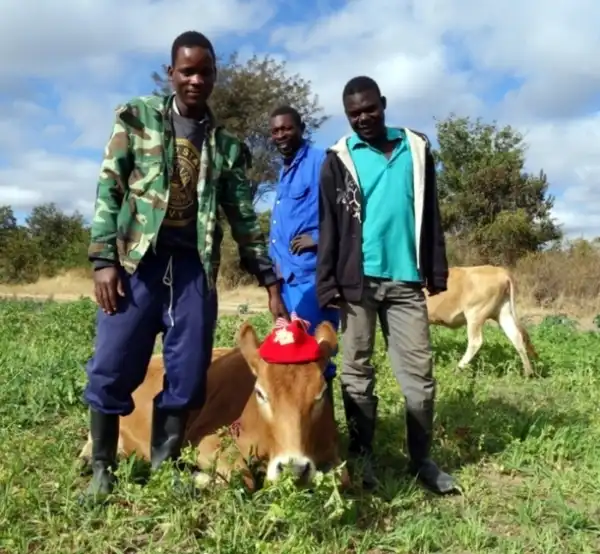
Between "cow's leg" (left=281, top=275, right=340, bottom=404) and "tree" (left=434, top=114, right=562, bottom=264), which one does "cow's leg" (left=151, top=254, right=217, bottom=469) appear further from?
"tree" (left=434, top=114, right=562, bottom=264)

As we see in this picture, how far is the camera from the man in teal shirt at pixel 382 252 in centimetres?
424

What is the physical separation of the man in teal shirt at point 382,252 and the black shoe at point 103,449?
4.26 ft

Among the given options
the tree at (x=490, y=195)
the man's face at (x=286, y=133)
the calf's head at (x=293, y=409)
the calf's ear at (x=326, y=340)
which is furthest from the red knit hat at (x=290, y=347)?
the tree at (x=490, y=195)

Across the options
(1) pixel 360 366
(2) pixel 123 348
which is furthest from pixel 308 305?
(2) pixel 123 348

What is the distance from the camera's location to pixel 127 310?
11.6ft

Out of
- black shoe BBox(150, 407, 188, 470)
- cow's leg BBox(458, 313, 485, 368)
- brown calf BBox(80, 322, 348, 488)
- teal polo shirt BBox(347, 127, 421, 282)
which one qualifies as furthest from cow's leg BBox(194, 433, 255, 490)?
cow's leg BBox(458, 313, 485, 368)

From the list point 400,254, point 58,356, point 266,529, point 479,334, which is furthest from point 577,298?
point 266,529

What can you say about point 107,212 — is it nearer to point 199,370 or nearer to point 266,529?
point 199,370

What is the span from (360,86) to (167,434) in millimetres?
2128

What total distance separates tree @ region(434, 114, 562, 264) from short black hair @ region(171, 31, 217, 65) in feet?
63.9

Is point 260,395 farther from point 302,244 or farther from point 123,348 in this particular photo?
point 302,244

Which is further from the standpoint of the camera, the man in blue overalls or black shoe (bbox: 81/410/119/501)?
the man in blue overalls

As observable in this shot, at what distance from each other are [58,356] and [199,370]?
13.3ft

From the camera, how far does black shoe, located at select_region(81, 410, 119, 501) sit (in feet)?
12.1
